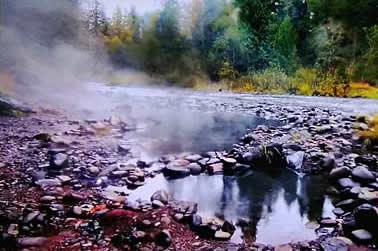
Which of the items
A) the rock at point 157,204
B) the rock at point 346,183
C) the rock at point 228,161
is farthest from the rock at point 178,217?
the rock at point 346,183

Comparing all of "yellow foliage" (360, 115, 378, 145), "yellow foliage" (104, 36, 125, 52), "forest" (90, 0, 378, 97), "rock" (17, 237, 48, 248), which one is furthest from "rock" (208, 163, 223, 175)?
"yellow foliage" (104, 36, 125, 52)

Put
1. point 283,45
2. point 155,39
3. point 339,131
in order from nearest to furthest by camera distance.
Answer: point 339,131 → point 155,39 → point 283,45

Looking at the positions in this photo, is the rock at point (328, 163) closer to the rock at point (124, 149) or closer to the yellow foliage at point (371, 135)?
the yellow foliage at point (371, 135)

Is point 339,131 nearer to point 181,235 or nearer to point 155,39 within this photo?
point 181,235

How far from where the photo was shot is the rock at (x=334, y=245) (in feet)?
5.81

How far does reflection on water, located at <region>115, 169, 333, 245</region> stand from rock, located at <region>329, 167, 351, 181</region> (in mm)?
87

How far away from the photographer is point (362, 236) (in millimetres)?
1868

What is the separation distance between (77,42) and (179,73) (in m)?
3.10

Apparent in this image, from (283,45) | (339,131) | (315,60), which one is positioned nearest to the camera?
(339,131)

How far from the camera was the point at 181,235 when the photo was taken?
1949mm

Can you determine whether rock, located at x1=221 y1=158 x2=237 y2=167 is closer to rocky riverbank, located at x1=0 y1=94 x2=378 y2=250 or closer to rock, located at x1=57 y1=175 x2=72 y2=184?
rocky riverbank, located at x1=0 y1=94 x2=378 y2=250

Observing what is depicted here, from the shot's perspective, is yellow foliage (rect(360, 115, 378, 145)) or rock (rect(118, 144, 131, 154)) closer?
rock (rect(118, 144, 131, 154))

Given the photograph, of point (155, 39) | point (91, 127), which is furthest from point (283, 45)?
point (91, 127)

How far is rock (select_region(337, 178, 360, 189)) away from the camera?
262 cm
